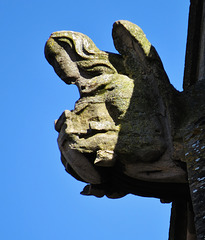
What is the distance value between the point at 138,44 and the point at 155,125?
82cm

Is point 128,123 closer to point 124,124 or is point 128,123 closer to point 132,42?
point 124,124

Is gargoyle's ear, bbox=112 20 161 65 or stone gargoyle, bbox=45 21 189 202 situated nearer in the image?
stone gargoyle, bbox=45 21 189 202

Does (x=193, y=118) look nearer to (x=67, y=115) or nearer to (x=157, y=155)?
(x=157, y=155)

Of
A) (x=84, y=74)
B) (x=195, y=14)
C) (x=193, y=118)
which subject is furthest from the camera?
(x=195, y=14)

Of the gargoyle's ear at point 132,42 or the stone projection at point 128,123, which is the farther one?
the gargoyle's ear at point 132,42

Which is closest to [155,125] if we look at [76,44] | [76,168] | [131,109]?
[131,109]

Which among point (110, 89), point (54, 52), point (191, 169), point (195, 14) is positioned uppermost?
point (195, 14)

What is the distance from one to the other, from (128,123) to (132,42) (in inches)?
33.4

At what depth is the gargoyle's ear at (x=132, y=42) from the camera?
7.07 metres

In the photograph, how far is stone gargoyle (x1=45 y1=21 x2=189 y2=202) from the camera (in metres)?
6.70

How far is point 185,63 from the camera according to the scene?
341 inches

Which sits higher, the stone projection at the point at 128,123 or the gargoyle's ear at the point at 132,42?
the gargoyle's ear at the point at 132,42

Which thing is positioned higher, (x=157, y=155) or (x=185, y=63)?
(x=185, y=63)

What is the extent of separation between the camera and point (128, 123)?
682cm
